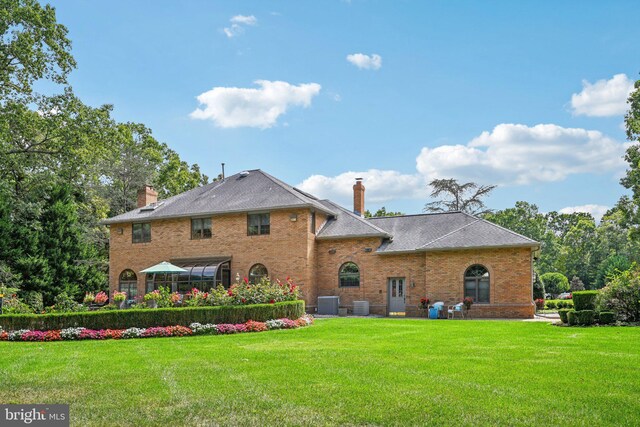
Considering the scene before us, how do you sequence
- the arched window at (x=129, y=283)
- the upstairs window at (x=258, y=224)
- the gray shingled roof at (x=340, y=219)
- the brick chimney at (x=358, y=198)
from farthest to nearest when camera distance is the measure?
the brick chimney at (x=358, y=198) → the arched window at (x=129, y=283) → the upstairs window at (x=258, y=224) → the gray shingled roof at (x=340, y=219)

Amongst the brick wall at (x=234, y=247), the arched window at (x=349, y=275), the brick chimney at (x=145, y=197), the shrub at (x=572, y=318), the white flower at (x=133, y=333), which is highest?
the brick chimney at (x=145, y=197)

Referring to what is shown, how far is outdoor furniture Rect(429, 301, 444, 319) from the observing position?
2688 centimetres

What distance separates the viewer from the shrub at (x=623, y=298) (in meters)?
20.4

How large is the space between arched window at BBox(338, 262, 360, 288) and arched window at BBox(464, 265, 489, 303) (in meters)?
5.76

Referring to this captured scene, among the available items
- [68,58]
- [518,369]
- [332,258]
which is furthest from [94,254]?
[518,369]

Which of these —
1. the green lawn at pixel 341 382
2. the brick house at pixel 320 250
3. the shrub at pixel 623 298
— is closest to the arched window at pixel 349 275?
the brick house at pixel 320 250

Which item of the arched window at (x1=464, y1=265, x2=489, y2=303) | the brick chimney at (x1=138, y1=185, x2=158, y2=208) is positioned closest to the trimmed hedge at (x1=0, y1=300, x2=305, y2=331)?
the arched window at (x1=464, y1=265, x2=489, y2=303)

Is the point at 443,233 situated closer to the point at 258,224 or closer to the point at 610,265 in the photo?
the point at 258,224

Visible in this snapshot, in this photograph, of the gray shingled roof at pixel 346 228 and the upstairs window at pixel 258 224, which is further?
the upstairs window at pixel 258 224

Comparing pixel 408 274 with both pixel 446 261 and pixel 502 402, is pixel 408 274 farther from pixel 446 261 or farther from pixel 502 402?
pixel 502 402

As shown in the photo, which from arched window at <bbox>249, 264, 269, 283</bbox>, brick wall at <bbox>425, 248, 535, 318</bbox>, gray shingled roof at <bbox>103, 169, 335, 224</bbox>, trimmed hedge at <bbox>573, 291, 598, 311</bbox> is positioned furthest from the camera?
arched window at <bbox>249, 264, 269, 283</bbox>

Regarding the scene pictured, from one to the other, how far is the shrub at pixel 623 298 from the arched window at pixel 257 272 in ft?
55.1

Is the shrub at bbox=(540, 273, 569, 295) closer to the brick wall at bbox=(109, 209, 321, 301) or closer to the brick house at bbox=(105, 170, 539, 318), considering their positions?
the brick house at bbox=(105, 170, 539, 318)

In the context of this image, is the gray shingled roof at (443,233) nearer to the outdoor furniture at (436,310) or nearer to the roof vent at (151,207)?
the outdoor furniture at (436,310)
